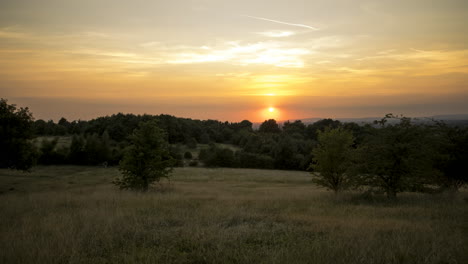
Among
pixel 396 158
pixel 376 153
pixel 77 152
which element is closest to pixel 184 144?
pixel 77 152

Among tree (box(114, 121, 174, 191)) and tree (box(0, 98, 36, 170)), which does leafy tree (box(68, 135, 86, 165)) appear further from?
tree (box(114, 121, 174, 191))

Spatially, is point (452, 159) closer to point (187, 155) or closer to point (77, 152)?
point (187, 155)

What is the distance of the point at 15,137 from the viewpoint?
84.3 ft

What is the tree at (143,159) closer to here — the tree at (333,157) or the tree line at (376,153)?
the tree line at (376,153)

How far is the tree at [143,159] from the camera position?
24781 millimetres

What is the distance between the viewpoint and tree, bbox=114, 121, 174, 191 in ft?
81.3

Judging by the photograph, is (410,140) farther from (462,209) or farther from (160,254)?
(160,254)

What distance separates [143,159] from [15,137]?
11.5 metres

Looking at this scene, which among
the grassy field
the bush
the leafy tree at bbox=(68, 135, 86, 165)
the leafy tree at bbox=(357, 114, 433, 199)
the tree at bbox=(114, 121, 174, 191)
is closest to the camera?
the grassy field

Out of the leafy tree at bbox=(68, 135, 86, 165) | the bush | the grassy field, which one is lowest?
the bush

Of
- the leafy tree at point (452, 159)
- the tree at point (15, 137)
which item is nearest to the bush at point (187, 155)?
the tree at point (15, 137)

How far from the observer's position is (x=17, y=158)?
26.1m

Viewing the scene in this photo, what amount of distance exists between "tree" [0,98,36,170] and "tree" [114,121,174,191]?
364 inches

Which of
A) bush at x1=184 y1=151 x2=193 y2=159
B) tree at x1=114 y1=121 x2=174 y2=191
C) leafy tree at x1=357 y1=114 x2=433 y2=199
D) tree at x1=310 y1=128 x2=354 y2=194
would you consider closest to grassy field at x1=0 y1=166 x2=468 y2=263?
leafy tree at x1=357 y1=114 x2=433 y2=199
